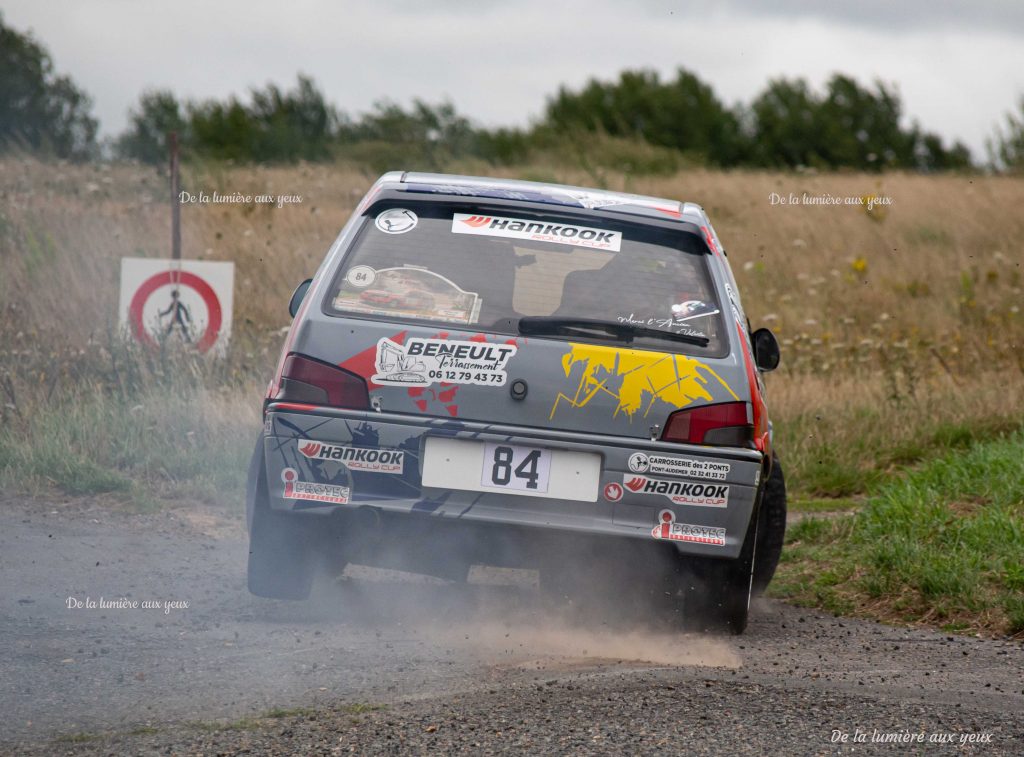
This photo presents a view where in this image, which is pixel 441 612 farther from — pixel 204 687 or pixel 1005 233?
pixel 1005 233

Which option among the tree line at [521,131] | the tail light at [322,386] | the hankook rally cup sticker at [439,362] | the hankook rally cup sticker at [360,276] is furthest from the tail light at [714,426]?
the tree line at [521,131]

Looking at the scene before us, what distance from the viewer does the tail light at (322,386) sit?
4.58 meters

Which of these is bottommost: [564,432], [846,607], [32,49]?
[846,607]

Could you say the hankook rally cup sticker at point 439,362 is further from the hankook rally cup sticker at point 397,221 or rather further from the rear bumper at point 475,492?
the hankook rally cup sticker at point 397,221

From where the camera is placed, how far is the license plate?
15.0ft

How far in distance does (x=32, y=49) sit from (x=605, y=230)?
30.3 meters

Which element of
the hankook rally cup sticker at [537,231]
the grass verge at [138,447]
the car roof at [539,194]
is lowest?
the grass verge at [138,447]

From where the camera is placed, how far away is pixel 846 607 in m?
5.92

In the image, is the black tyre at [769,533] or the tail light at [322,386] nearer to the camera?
the tail light at [322,386]

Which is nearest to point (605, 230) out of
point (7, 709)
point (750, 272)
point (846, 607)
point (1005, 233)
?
point (846, 607)

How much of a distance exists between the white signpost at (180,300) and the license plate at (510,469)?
21.3ft

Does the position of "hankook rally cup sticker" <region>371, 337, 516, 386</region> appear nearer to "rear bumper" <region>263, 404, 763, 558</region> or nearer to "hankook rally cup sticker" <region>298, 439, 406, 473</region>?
"rear bumper" <region>263, 404, 763, 558</region>

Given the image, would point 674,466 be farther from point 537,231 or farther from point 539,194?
point 539,194

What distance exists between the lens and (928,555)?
6.14 meters
